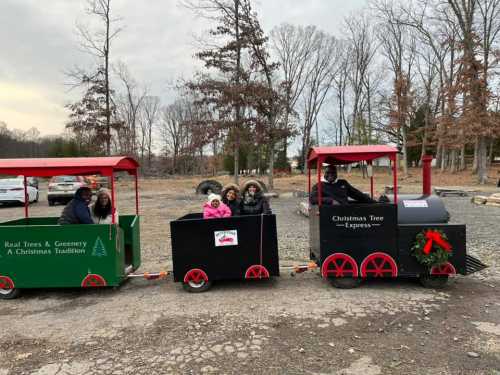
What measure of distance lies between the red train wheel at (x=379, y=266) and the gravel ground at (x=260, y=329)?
0.78ft

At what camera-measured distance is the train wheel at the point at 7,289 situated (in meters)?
4.91

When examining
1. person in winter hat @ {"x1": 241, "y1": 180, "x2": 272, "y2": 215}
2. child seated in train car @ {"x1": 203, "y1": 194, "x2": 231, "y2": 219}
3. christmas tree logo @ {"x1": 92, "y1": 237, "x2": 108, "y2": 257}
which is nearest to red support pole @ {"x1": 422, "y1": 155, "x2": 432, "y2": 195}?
person in winter hat @ {"x1": 241, "y1": 180, "x2": 272, "y2": 215}

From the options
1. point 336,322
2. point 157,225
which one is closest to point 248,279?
point 336,322

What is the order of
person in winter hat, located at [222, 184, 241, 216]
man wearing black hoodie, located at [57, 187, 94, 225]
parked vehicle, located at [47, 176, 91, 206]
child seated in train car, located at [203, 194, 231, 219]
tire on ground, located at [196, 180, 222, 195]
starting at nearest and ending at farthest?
man wearing black hoodie, located at [57, 187, 94, 225] → child seated in train car, located at [203, 194, 231, 219] → person in winter hat, located at [222, 184, 241, 216] → parked vehicle, located at [47, 176, 91, 206] → tire on ground, located at [196, 180, 222, 195]

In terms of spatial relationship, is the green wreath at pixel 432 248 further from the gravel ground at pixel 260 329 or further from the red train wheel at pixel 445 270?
the gravel ground at pixel 260 329

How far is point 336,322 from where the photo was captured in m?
3.95

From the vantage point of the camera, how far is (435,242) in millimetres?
4703

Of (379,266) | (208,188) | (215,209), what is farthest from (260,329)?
(208,188)

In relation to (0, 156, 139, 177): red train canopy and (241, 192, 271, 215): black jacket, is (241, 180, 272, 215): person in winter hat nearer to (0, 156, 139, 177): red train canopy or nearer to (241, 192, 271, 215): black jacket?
(241, 192, 271, 215): black jacket

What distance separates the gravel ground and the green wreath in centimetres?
44

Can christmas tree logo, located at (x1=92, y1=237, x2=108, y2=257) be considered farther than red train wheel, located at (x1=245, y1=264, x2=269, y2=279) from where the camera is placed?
No

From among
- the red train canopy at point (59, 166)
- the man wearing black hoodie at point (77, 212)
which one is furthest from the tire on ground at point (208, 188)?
the red train canopy at point (59, 166)

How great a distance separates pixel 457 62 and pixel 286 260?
2529 cm

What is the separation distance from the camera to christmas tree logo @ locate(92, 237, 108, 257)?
191 inches
